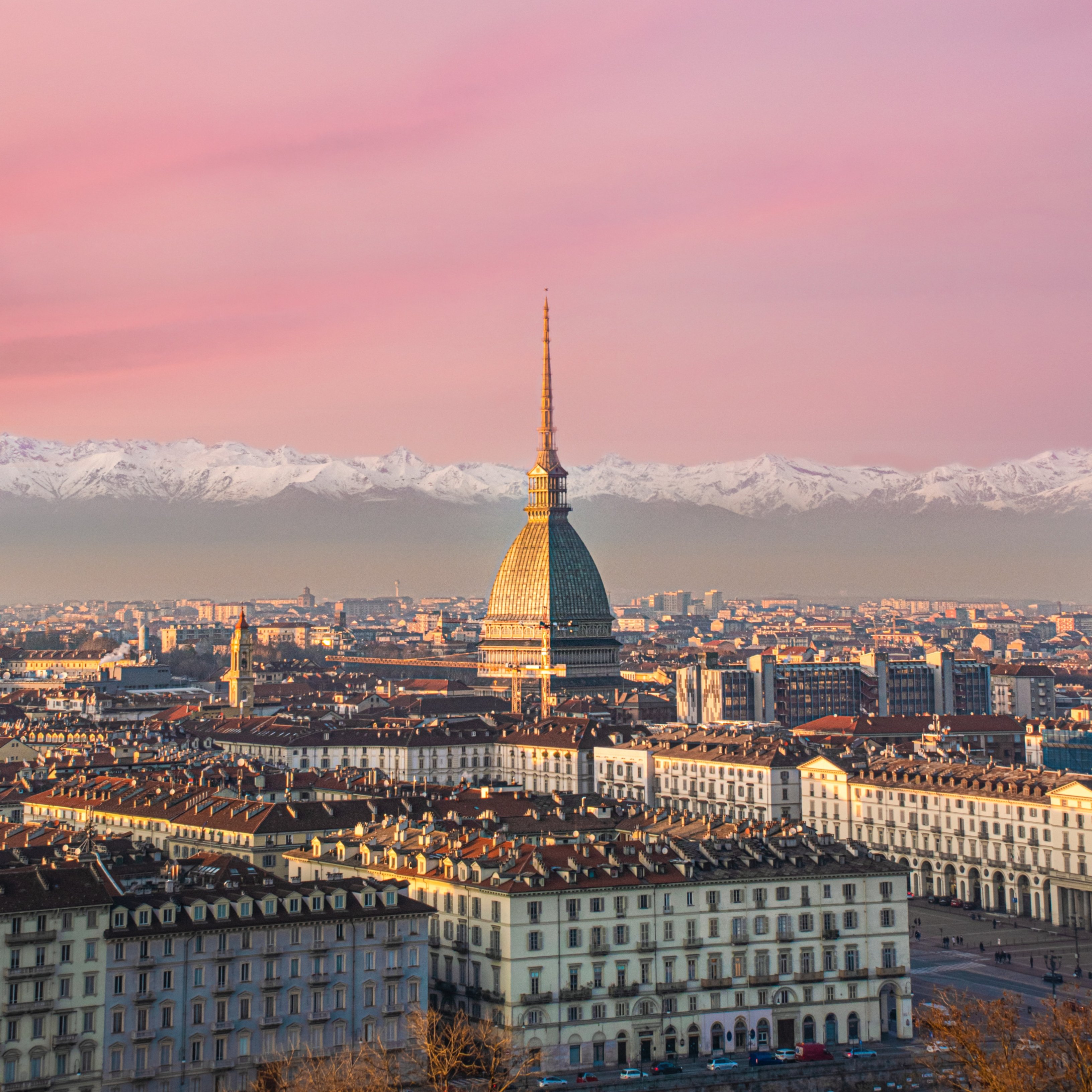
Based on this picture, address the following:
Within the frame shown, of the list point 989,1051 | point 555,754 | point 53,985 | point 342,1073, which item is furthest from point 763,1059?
point 555,754

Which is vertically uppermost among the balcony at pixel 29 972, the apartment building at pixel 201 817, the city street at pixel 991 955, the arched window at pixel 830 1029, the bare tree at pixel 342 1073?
the apartment building at pixel 201 817

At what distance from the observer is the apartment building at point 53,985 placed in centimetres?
5700

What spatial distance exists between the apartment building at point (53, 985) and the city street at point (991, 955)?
29201 millimetres

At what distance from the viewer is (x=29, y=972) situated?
5731cm

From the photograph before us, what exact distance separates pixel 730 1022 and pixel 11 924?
2346 centimetres

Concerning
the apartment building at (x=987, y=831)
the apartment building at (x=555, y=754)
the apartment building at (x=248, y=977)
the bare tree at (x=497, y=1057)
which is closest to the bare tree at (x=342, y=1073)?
the apartment building at (x=248, y=977)

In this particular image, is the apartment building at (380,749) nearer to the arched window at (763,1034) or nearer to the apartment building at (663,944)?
the apartment building at (663,944)

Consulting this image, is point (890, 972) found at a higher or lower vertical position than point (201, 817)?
lower

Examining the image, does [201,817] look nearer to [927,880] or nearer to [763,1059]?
[763,1059]

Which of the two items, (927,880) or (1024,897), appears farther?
(927,880)

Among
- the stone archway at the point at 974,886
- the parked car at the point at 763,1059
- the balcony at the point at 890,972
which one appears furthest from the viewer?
the stone archway at the point at 974,886

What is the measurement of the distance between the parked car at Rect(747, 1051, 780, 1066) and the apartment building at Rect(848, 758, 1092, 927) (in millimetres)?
29949

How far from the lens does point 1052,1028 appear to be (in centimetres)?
5669

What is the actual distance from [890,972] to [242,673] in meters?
113
